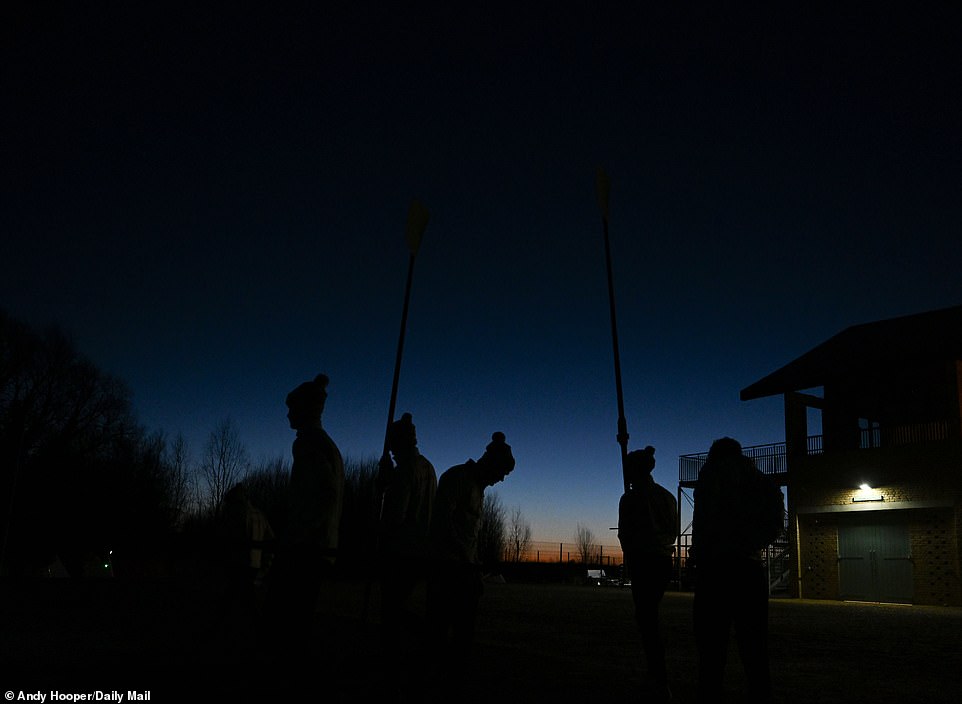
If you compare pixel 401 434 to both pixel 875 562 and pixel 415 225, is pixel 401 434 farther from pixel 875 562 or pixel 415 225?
pixel 875 562

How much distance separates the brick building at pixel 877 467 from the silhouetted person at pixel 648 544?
2085 cm

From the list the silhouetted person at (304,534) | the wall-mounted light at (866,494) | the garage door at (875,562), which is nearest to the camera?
the silhouetted person at (304,534)

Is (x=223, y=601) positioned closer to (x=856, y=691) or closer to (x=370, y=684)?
(x=370, y=684)

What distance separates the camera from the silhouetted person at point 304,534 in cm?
434

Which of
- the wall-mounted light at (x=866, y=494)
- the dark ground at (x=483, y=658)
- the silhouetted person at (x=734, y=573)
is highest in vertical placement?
the wall-mounted light at (x=866, y=494)

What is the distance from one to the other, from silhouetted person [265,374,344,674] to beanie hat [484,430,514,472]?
105cm

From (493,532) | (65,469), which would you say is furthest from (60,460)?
(493,532)

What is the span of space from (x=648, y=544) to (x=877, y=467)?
2207cm

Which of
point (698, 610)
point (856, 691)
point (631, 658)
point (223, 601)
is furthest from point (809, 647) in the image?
point (223, 601)

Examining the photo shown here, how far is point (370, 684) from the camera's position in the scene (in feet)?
15.5

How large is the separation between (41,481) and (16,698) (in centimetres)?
4228

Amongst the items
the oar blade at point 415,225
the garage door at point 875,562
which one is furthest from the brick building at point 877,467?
the oar blade at point 415,225

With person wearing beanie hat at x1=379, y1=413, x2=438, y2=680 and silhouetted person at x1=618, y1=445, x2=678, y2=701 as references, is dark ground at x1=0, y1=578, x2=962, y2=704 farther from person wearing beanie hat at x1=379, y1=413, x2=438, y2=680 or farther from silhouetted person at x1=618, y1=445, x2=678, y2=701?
person wearing beanie hat at x1=379, y1=413, x2=438, y2=680

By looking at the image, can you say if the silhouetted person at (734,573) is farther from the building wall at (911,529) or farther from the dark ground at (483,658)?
the building wall at (911,529)
